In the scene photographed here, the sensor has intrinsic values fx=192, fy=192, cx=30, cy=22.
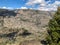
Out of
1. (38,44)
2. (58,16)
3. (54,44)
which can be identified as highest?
(58,16)

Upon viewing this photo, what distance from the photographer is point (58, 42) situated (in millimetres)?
36062

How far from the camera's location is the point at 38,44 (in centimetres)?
5791

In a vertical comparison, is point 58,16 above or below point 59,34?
above

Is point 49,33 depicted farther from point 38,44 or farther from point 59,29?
point 38,44

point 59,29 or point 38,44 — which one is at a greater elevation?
point 59,29

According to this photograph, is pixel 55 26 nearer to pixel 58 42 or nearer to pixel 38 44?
pixel 58 42

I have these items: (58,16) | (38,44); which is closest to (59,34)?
(58,16)

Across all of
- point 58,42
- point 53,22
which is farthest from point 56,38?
point 53,22

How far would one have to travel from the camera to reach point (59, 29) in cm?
3631

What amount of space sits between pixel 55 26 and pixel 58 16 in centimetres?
200

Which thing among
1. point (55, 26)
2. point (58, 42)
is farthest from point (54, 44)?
point (55, 26)

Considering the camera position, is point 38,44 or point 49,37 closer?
point 49,37

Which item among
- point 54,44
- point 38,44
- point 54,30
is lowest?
point 38,44

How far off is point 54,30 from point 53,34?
0.78 meters
